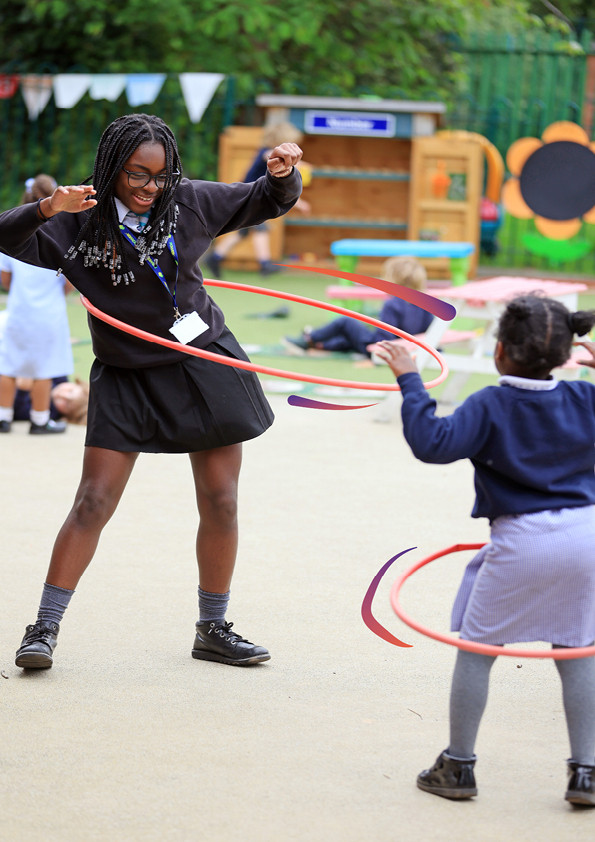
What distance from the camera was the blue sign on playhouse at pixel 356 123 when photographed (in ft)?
49.1

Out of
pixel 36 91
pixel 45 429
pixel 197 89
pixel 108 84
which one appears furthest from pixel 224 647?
pixel 36 91

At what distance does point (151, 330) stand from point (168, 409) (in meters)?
0.25

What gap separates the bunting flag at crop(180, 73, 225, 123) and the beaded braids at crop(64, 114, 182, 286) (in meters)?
12.0

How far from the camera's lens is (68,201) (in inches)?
129

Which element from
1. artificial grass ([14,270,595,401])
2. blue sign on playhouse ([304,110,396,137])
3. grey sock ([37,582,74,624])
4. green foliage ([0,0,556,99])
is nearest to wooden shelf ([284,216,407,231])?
artificial grass ([14,270,595,401])

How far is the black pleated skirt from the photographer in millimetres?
3580

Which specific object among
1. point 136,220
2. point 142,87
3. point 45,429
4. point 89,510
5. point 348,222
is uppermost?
point 142,87

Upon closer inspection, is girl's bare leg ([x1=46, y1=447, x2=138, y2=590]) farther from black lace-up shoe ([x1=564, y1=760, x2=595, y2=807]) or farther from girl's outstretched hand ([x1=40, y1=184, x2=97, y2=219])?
black lace-up shoe ([x1=564, y1=760, x2=595, y2=807])

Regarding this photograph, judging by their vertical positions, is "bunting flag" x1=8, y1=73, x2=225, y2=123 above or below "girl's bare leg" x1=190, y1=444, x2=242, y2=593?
above

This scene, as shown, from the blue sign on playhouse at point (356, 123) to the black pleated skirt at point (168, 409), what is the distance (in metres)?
11.9

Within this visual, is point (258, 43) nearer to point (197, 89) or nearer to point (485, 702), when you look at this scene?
point (197, 89)

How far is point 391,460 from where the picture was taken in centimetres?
678

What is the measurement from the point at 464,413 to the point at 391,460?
13.0 ft

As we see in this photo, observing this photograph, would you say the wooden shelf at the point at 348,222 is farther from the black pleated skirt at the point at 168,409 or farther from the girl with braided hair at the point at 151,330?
the black pleated skirt at the point at 168,409
